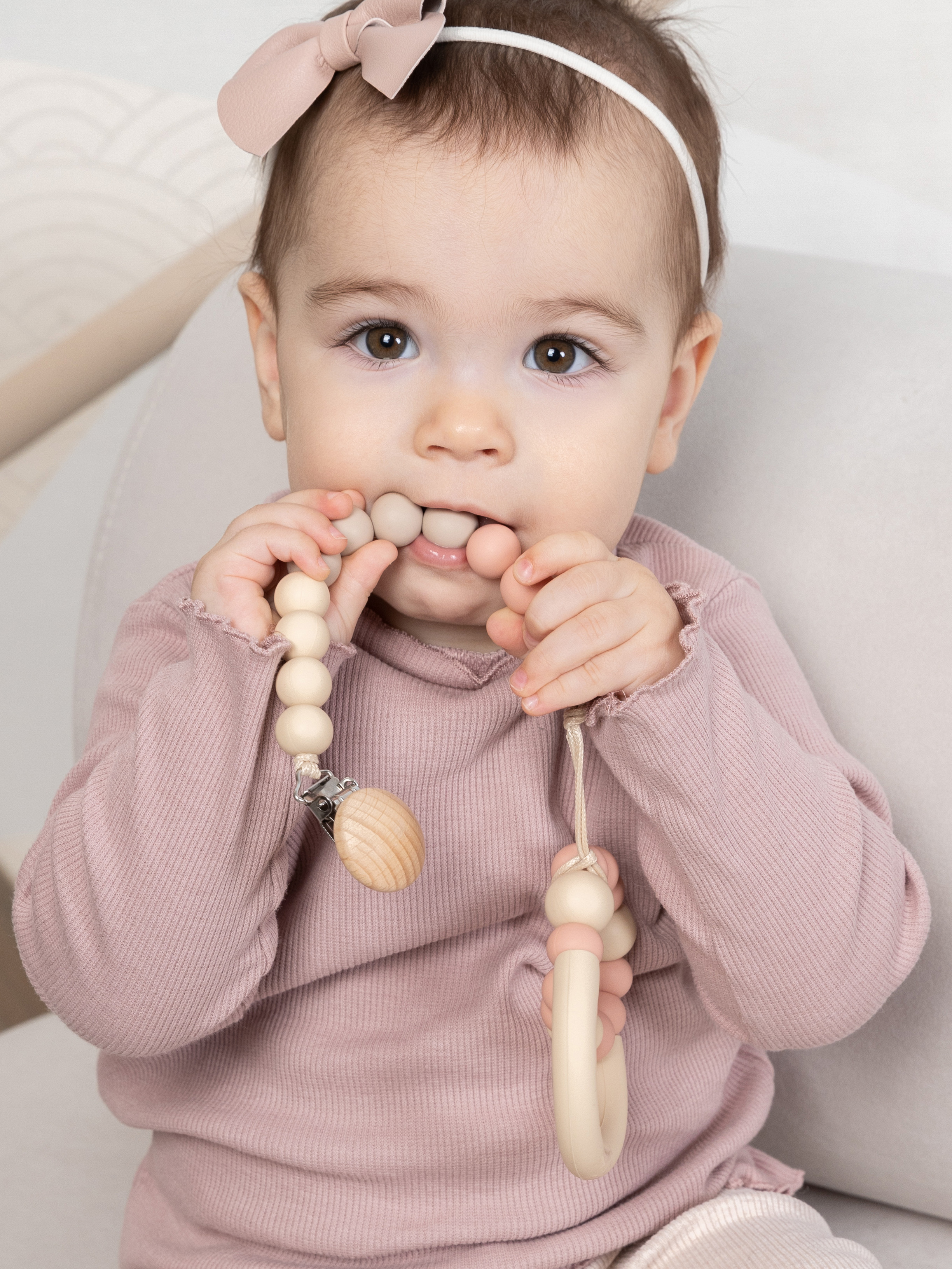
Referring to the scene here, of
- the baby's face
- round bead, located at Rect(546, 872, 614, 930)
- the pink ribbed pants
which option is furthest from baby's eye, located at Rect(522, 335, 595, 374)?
the pink ribbed pants

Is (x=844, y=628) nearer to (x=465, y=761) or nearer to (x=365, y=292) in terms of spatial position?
(x=465, y=761)

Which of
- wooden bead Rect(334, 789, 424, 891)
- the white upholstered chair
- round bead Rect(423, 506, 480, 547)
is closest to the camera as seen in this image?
wooden bead Rect(334, 789, 424, 891)

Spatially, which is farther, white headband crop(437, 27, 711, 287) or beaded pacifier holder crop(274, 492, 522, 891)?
white headband crop(437, 27, 711, 287)

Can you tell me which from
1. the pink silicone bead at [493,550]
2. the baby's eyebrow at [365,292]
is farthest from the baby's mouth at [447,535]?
the baby's eyebrow at [365,292]

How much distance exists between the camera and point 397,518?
30.7 inches

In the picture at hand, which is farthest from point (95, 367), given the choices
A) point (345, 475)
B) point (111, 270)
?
point (345, 475)

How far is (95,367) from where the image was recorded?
1327 millimetres

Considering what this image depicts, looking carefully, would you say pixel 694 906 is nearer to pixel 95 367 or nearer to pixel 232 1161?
pixel 232 1161

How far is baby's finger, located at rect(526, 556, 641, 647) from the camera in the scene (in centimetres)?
72

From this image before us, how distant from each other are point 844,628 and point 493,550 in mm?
310

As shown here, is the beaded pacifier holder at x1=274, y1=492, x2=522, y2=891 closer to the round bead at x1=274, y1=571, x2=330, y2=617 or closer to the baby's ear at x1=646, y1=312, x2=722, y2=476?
the round bead at x1=274, y1=571, x2=330, y2=617

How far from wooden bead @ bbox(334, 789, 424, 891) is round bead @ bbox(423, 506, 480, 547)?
0.17 meters

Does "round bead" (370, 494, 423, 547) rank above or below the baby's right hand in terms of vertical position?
above

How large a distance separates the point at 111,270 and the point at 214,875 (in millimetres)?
1095
